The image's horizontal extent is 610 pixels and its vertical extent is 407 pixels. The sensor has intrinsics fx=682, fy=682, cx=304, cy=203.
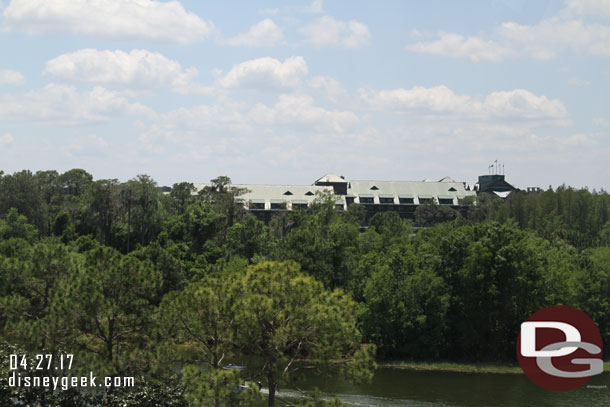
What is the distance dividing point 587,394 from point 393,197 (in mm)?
95261

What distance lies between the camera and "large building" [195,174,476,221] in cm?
12319

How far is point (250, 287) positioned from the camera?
21156mm

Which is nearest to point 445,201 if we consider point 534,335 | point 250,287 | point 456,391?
point 534,335

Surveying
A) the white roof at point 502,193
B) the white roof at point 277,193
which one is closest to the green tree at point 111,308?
the white roof at point 277,193

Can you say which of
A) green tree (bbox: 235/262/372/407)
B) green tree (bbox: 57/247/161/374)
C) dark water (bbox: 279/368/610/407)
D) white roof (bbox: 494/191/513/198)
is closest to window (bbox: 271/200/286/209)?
white roof (bbox: 494/191/513/198)

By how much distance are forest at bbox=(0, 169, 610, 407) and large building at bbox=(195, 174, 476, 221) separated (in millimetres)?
12216

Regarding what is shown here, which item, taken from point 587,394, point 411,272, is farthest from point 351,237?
point 587,394

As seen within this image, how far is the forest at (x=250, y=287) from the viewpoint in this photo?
21250 millimetres

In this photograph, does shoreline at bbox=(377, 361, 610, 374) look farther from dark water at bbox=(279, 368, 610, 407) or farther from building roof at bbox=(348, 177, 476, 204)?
building roof at bbox=(348, 177, 476, 204)

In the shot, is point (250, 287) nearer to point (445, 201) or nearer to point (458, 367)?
point (458, 367)

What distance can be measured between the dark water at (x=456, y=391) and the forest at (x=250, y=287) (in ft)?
10.5

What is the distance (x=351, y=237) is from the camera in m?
57.8

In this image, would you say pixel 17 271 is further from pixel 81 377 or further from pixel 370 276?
pixel 370 276

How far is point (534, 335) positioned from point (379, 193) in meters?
88.6
